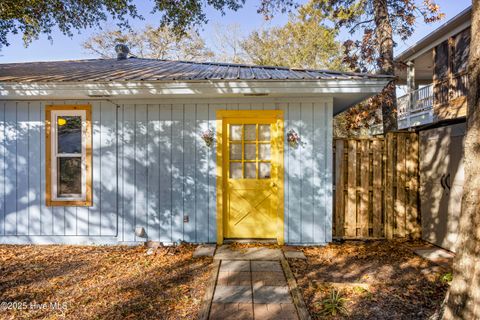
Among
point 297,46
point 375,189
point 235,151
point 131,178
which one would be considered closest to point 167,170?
point 131,178

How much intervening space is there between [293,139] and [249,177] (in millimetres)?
1030

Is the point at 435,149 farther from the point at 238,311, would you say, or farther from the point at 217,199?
the point at 238,311

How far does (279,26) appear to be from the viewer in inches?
757

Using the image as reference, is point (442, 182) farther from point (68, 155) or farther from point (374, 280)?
point (68, 155)

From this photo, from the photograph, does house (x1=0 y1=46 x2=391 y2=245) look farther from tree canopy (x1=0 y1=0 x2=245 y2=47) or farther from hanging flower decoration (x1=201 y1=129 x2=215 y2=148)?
tree canopy (x1=0 y1=0 x2=245 y2=47)

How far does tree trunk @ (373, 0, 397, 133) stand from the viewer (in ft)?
27.3

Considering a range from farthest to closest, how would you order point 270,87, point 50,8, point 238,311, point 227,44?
1. point 227,44
2. point 50,8
3. point 270,87
4. point 238,311

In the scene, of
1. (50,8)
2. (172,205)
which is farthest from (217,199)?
(50,8)

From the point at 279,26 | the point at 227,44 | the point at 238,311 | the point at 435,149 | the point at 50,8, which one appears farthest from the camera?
the point at 227,44

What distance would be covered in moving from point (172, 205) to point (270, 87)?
105 inches

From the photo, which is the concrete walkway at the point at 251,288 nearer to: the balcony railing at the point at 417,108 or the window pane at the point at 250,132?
the window pane at the point at 250,132

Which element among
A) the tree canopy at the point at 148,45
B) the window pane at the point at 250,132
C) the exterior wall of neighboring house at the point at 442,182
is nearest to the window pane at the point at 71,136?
the window pane at the point at 250,132

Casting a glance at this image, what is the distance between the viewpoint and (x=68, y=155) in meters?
5.27

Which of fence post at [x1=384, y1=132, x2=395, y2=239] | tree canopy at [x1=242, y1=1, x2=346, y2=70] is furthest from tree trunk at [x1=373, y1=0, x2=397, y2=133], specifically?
tree canopy at [x1=242, y1=1, x2=346, y2=70]
